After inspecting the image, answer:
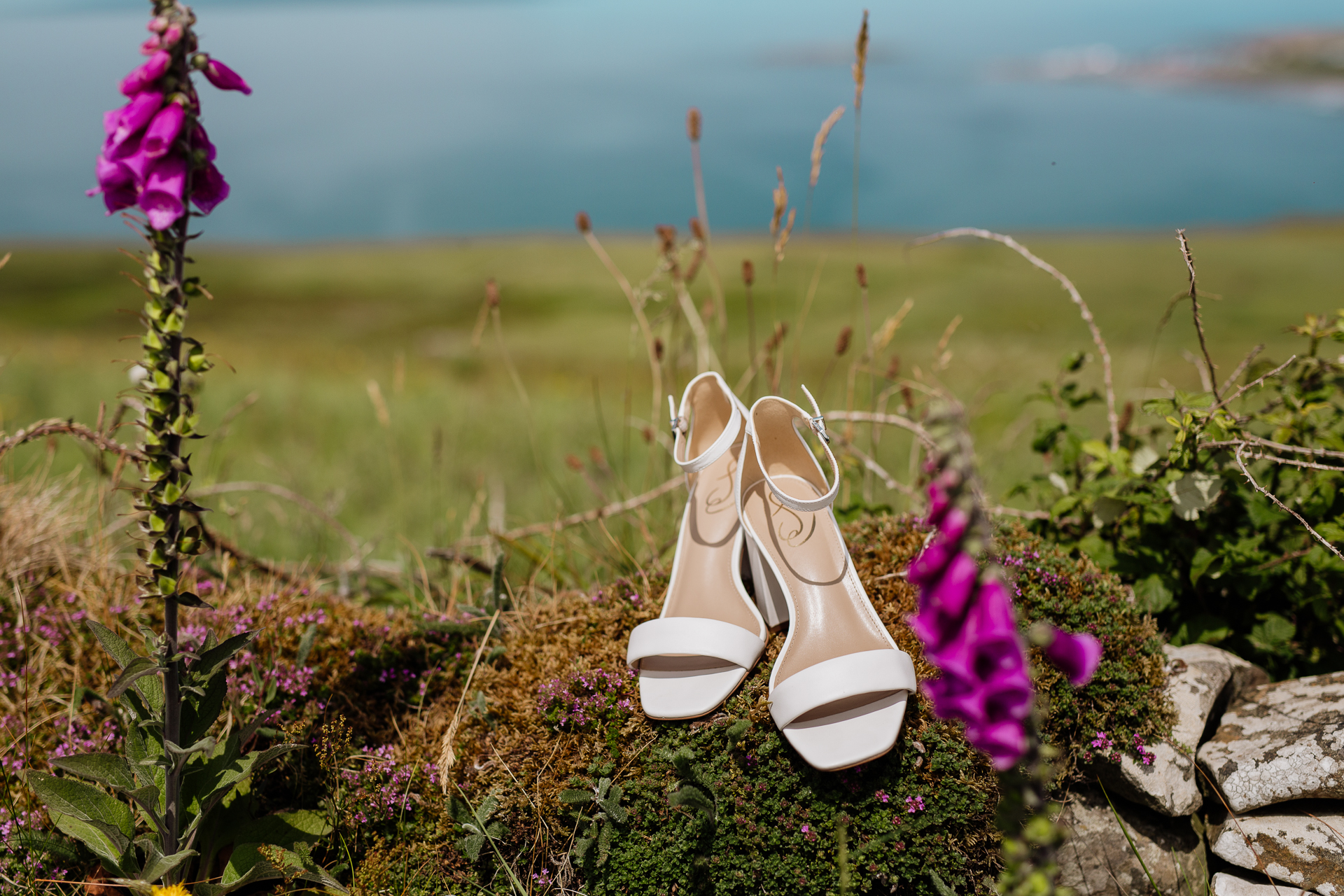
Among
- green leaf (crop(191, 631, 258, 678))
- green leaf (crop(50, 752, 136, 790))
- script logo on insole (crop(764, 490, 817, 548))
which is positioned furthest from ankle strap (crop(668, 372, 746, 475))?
green leaf (crop(50, 752, 136, 790))

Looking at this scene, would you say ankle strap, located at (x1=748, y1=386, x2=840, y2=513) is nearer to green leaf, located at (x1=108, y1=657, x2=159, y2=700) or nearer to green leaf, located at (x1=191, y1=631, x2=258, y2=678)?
green leaf, located at (x1=191, y1=631, x2=258, y2=678)

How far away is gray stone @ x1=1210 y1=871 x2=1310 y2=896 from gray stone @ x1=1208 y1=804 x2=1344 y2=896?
0.09 feet

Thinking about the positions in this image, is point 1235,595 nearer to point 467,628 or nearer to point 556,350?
point 467,628

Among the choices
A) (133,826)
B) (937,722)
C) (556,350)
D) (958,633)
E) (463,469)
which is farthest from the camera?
(556,350)

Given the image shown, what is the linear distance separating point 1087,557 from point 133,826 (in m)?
3.01

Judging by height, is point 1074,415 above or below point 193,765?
below

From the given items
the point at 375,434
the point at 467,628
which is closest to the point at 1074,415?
the point at 375,434

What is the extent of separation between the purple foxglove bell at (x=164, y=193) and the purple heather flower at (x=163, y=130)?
0.11 ft

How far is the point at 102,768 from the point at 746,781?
163 centimetres

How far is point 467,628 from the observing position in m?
2.80

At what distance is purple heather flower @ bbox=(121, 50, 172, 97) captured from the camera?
5.25 ft

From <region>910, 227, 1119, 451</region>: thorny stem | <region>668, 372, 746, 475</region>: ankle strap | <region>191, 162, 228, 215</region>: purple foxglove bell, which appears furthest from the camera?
<region>910, 227, 1119, 451</region>: thorny stem

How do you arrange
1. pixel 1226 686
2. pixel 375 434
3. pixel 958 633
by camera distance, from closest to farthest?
pixel 958 633 → pixel 1226 686 → pixel 375 434

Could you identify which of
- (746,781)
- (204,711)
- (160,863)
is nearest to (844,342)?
(746,781)
